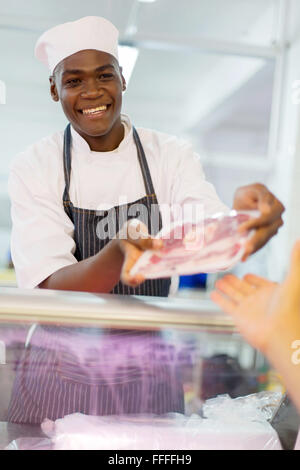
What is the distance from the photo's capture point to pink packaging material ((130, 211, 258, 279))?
0.47m

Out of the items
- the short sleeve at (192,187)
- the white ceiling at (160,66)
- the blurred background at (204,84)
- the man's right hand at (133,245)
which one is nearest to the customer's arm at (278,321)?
the man's right hand at (133,245)

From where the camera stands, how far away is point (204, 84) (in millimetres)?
2738

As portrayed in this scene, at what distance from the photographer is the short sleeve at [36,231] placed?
2.23ft

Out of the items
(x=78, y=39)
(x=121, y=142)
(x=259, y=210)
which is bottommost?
(x=259, y=210)

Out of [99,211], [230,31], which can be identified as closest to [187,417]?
[99,211]

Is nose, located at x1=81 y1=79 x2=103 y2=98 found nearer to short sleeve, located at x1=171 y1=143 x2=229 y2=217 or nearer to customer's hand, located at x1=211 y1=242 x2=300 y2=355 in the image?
short sleeve, located at x1=171 y1=143 x2=229 y2=217

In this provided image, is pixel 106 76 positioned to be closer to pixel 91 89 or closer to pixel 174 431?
pixel 91 89

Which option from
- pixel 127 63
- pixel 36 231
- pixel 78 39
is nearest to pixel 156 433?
pixel 36 231

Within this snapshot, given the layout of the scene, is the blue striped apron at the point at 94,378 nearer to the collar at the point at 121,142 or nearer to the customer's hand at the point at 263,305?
the customer's hand at the point at 263,305

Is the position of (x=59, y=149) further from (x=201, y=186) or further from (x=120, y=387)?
(x=120, y=387)

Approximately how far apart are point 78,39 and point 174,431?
550mm
